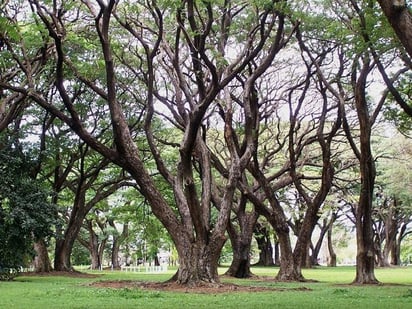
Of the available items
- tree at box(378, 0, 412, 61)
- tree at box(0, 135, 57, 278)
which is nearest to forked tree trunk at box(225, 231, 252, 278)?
tree at box(0, 135, 57, 278)

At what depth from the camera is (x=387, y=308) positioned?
958cm

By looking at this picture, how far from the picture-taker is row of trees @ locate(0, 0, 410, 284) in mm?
14328

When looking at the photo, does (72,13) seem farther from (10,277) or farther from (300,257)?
(300,257)

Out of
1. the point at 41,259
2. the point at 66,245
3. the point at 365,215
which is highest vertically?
the point at 365,215

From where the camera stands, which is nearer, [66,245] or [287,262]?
[287,262]

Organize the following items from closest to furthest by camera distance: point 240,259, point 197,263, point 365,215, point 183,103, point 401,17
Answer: point 401,17
point 197,263
point 365,215
point 183,103
point 240,259

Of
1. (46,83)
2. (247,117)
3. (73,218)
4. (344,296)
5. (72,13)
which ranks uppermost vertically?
(72,13)

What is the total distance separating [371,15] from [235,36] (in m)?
7.62

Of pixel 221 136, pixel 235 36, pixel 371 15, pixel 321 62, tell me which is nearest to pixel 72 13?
pixel 235 36

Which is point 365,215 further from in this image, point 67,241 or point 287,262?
point 67,241

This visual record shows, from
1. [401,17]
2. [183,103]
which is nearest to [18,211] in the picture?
[183,103]

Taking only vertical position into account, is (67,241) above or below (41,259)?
above

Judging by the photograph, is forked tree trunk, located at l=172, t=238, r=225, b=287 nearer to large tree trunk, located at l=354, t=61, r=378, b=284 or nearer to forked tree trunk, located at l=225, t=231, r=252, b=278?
large tree trunk, located at l=354, t=61, r=378, b=284

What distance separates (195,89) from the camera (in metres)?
20.5
